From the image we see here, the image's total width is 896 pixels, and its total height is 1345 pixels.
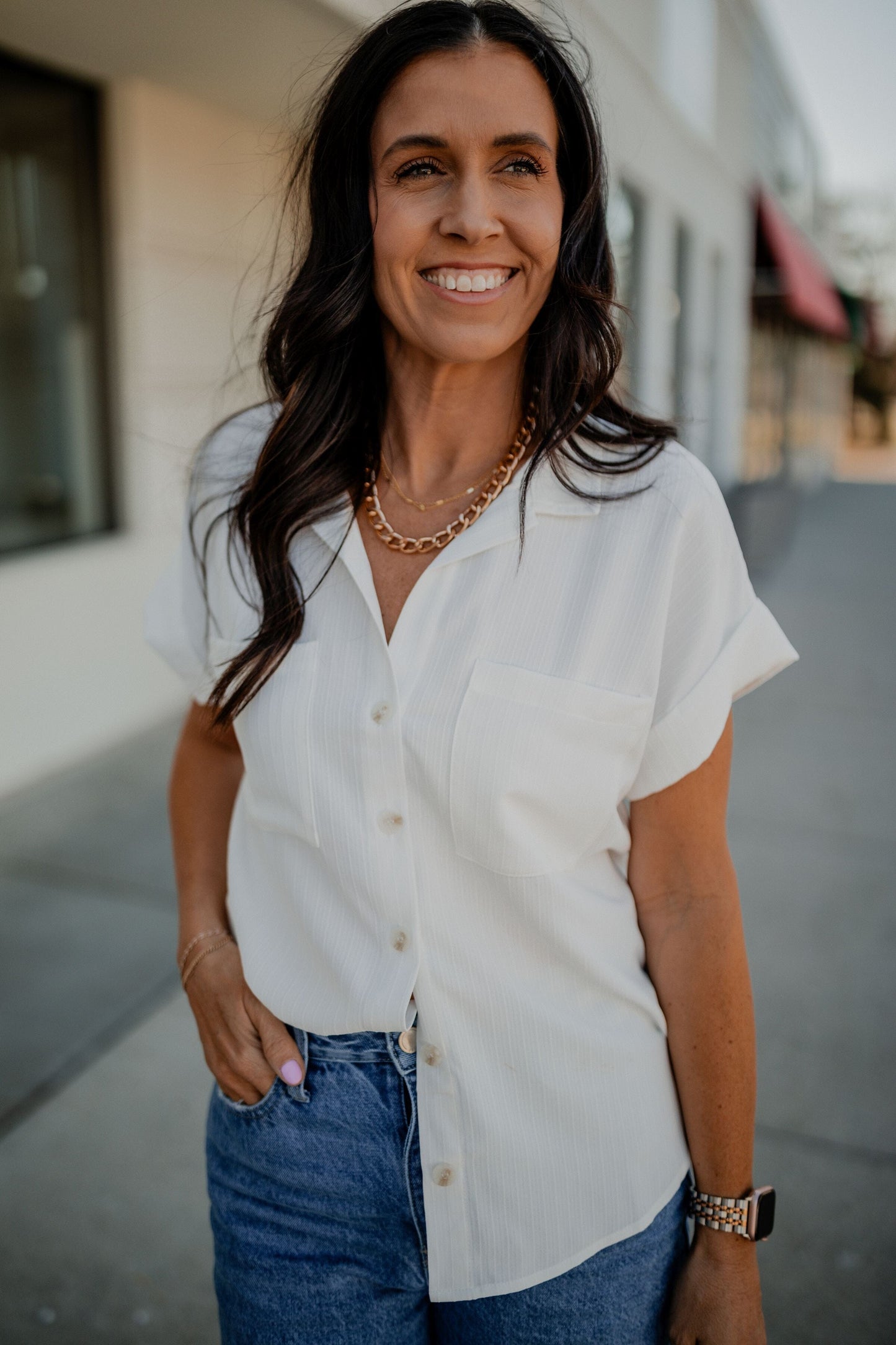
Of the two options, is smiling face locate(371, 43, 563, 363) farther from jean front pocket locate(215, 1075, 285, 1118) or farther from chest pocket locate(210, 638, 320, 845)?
jean front pocket locate(215, 1075, 285, 1118)

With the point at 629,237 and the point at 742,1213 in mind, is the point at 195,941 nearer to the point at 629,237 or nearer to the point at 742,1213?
the point at 742,1213

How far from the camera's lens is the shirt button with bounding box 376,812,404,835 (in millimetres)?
1208

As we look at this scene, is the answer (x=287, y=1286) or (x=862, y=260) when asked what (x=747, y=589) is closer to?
(x=287, y=1286)

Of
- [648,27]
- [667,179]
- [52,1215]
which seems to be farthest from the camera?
[667,179]

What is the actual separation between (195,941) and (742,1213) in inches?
28.5

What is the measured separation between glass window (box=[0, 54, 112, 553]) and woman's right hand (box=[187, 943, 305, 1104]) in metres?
4.06

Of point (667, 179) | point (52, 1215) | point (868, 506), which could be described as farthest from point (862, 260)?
point (52, 1215)

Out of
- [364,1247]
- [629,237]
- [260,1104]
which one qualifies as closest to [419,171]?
[260,1104]

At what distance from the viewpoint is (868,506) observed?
665 inches

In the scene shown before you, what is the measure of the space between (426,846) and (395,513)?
1.38 feet

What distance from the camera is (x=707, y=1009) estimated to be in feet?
4.17

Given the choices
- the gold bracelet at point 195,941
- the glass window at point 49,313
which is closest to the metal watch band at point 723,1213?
the gold bracelet at point 195,941

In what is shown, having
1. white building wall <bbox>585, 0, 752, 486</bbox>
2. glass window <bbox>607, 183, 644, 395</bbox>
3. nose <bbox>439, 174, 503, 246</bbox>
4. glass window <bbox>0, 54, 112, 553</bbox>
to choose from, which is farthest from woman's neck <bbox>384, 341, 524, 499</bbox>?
glass window <bbox>607, 183, 644, 395</bbox>

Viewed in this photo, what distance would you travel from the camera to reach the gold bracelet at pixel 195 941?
58.6 inches
